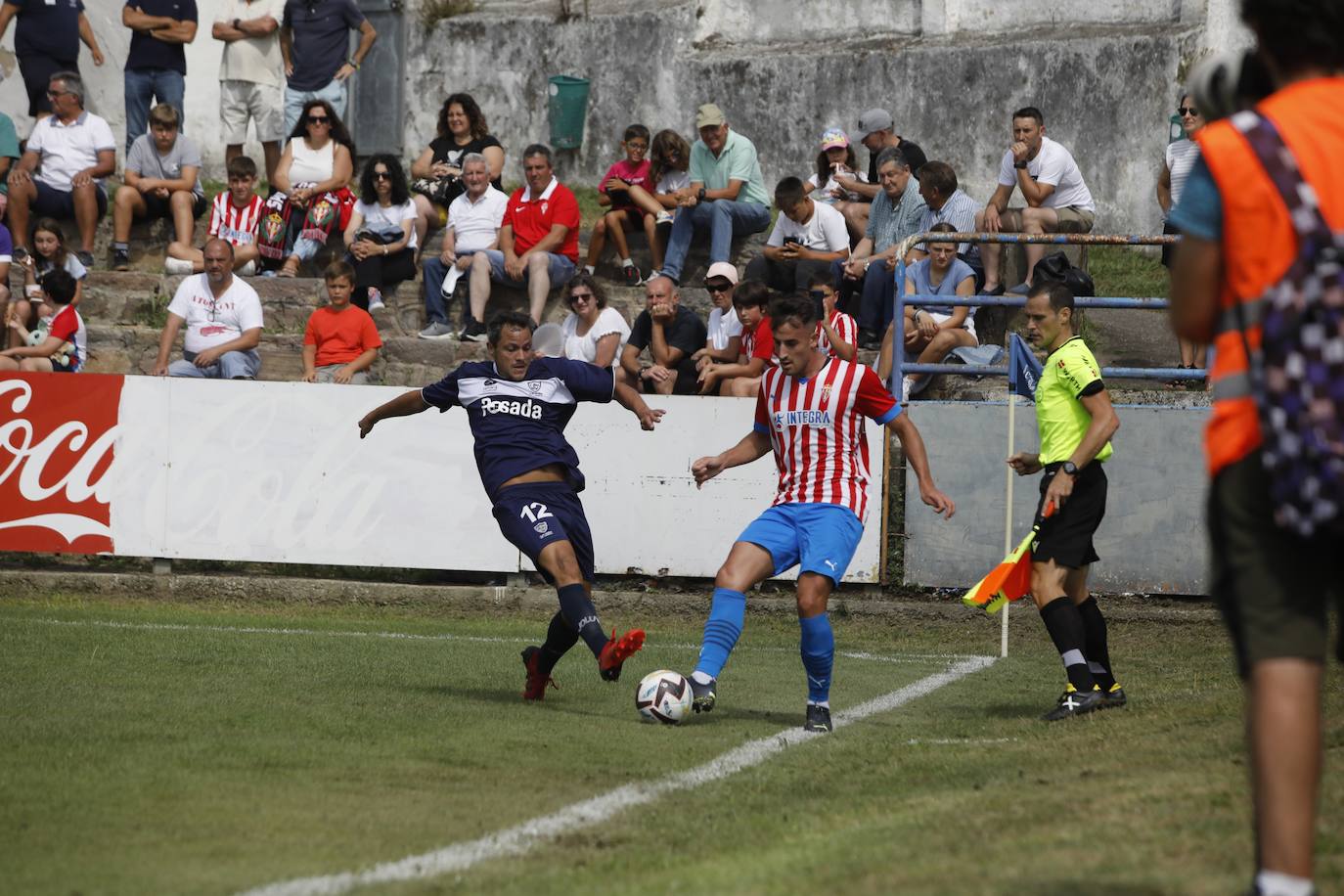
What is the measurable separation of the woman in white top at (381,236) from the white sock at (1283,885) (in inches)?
563

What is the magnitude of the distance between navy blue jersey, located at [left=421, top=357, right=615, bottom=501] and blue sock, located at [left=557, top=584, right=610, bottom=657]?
0.74 m

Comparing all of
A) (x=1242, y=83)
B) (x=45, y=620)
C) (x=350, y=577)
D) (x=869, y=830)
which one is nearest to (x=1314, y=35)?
(x=1242, y=83)

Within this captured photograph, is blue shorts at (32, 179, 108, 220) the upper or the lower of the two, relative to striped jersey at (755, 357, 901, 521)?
upper

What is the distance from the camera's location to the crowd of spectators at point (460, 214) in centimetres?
1499

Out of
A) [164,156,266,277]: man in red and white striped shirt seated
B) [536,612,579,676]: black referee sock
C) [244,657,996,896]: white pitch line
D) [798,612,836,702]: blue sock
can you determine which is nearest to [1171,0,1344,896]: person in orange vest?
[244,657,996,896]: white pitch line

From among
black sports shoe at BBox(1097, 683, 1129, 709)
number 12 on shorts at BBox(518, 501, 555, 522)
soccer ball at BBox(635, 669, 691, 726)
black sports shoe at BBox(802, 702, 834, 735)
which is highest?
number 12 on shorts at BBox(518, 501, 555, 522)

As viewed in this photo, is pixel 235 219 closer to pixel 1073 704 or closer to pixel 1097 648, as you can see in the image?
pixel 1097 648

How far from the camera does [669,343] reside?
49.4 feet

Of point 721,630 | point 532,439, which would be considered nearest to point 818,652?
point 721,630

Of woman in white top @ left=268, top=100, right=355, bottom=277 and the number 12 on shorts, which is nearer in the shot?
the number 12 on shorts

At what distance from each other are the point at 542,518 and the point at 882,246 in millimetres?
7225

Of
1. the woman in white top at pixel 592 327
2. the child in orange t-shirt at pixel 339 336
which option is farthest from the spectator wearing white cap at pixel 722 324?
the child in orange t-shirt at pixel 339 336

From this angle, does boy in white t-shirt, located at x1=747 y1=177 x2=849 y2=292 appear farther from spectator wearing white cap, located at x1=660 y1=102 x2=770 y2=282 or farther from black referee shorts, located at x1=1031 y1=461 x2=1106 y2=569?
black referee shorts, located at x1=1031 y1=461 x2=1106 y2=569

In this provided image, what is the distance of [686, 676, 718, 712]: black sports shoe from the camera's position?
8.05 metres
